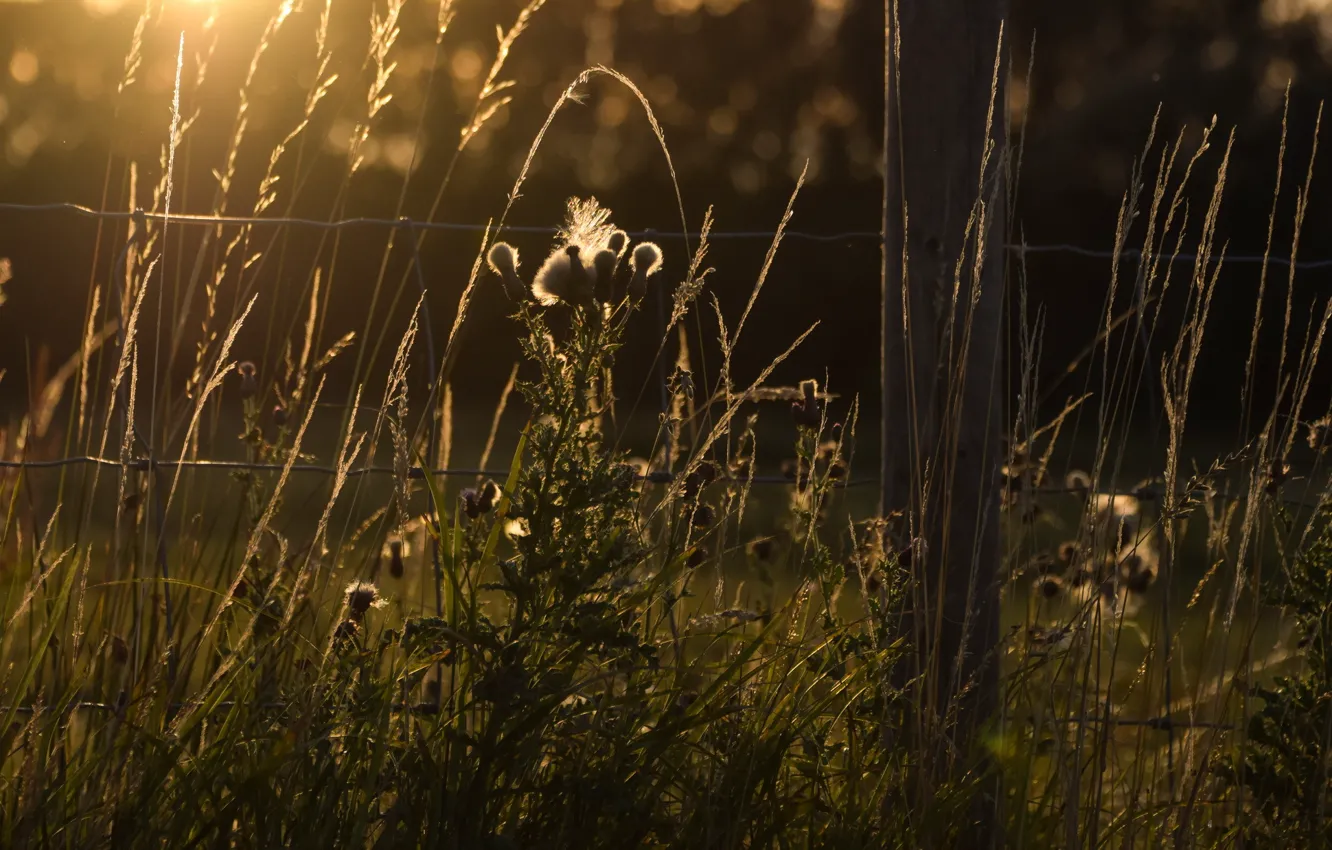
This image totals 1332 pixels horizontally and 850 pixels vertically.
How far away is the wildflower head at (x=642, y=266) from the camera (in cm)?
162

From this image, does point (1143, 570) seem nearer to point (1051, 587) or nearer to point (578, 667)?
point (1051, 587)

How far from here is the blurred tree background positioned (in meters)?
13.1

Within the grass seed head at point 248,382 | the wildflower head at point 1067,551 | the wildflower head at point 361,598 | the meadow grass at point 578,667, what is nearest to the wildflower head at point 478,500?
the meadow grass at point 578,667

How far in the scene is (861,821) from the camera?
5.53 ft

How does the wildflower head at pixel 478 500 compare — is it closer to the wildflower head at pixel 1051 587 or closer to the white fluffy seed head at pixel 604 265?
the white fluffy seed head at pixel 604 265

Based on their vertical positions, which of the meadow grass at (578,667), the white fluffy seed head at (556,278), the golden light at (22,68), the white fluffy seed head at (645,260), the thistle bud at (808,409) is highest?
the golden light at (22,68)

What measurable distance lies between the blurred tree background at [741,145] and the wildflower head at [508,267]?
8.71 m

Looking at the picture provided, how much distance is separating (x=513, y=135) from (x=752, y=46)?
3.61m

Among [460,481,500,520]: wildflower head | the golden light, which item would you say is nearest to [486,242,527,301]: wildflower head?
[460,481,500,520]: wildflower head

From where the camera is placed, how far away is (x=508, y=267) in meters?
1.65

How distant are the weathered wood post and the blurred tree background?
27.4ft

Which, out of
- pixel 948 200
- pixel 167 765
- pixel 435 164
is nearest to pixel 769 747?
pixel 167 765

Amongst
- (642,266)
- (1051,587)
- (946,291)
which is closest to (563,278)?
(642,266)

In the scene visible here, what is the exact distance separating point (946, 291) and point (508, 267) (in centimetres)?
81
